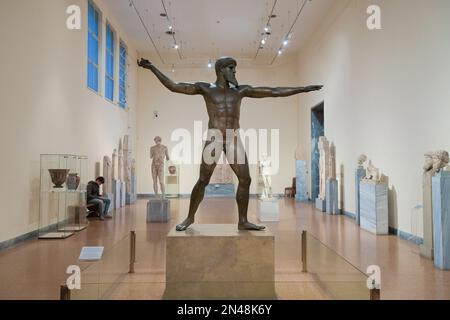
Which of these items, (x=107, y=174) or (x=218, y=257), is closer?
(x=218, y=257)

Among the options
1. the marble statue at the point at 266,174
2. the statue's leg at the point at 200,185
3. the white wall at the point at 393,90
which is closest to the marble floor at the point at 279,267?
the statue's leg at the point at 200,185

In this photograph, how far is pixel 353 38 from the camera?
41.8ft

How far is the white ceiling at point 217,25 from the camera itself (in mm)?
15070

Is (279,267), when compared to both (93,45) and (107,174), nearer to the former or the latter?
(107,174)

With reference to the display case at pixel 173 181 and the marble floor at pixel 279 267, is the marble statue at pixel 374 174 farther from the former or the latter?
the display case at pixel 173 181

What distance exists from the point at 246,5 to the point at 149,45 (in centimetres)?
659

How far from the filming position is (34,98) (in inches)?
356

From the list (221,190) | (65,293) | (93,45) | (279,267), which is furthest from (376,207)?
(221,190)

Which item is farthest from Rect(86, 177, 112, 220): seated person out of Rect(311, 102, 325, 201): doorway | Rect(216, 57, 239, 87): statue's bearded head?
Rect(311, 102, 325, 201): doorway

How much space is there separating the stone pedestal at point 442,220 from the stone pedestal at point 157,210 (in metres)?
7.04

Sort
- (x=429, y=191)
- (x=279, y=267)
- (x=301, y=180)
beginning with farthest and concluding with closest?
(x=301, y=180), (x=429, y=191), (x=279, y=267)

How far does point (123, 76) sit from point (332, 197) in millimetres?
10696

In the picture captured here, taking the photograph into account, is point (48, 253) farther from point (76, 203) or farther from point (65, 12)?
point (65, 12)

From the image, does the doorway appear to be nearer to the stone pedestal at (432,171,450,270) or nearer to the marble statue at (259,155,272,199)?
the marble statue at (259,155,272,199)
